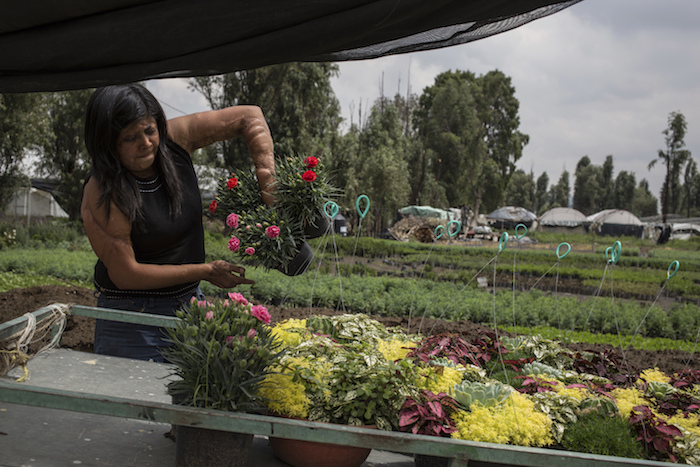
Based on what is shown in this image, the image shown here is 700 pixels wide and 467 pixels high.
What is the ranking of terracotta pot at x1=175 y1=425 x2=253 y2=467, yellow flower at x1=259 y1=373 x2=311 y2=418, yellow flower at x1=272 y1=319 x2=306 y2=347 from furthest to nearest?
1. yellow flower at x1=272 y1=319 x2=306 y2=347
2. yellow flower at x1=259 y1=373 x2=311 y2=418
3. terracotta pot at x1=175 y1=425 x2=253 y2=467

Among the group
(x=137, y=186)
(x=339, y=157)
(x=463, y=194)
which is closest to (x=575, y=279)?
(x=339, y=157)

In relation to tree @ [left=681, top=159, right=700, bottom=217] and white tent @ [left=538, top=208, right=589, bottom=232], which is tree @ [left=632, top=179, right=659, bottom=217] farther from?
white tent @ [left=538, top=208, right=589, bottom=232]

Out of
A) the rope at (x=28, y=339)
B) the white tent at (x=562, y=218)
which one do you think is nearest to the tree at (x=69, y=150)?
the rope at (x=28, y=339)

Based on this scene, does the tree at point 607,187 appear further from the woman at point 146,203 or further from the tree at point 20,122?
the woman at point 146,203

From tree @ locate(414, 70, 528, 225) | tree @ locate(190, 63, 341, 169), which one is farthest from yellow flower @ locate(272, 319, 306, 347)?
tree @ locate(414, 70, 528, 225)

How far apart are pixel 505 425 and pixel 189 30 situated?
1891 mm

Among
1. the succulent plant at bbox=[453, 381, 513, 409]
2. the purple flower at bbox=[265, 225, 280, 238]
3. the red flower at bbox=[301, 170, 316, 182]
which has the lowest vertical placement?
the succulent plant at bbox=[453, 381, 513, 409]

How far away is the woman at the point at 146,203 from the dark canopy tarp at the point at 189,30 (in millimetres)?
752

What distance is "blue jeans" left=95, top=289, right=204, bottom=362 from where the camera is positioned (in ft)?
8.50

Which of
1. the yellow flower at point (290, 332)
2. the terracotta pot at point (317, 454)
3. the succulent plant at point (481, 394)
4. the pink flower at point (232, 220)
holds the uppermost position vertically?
the pink flower at point (232, 220)

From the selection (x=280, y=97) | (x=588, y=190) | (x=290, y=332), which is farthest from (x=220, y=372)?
(x=588, y=190)

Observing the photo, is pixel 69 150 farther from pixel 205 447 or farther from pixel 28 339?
pixel 205 447

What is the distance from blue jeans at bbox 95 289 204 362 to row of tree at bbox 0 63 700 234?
80cm

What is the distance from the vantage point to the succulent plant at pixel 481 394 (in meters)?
2.35
